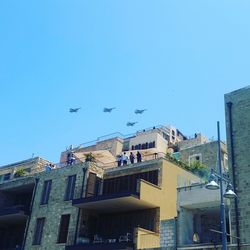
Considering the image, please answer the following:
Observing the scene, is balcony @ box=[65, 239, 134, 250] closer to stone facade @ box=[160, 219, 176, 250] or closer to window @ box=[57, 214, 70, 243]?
window @ box=[57, 214, 70, 243]

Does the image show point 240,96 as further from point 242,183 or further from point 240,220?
point 240,220

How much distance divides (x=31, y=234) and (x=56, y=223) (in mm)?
2802

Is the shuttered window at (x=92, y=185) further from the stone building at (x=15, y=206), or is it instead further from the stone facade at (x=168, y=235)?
the stone facade at (x=168, y=235)

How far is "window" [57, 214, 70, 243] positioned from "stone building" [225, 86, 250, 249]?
14.0 meters

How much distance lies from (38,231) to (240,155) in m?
17.9

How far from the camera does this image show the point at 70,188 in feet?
106

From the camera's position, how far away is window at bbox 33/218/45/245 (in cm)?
3195

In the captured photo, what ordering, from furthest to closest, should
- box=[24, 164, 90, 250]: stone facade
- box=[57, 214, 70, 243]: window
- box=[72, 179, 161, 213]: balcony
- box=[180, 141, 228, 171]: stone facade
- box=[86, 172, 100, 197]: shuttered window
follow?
box=[180, 141, 228, 171]: stone facade → box=[86, 172, 100, 197]: shuttered window → box=[24, 164, 90, 250]: stone facade → box=[57, 214, 70, 243]: window → box=[72, 179, 161, 213]: balcony

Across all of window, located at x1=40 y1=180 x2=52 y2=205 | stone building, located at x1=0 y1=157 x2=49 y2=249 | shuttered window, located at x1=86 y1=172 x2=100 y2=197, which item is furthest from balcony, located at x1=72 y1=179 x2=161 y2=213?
stone building, located at x1=0 y1=157 x2=49 y2=249

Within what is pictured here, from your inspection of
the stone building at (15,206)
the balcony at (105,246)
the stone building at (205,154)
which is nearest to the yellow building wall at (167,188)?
the balcony at (105,246)

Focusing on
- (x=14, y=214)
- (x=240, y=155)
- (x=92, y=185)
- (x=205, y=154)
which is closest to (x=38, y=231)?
(x=14, y=214)

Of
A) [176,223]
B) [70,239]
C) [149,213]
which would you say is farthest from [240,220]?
[70,239]

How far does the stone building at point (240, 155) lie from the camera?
20078 millimetres

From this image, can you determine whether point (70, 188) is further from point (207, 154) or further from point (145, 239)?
point (207, 154)
